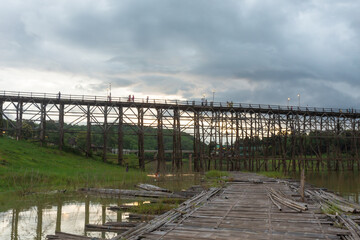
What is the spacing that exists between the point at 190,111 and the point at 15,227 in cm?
2960

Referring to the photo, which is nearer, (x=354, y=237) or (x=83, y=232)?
(x=354, y=237)

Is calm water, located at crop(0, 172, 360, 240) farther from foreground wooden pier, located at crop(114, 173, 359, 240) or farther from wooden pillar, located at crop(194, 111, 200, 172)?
wooden pillar, located at crop(194, 111, 200, 172)

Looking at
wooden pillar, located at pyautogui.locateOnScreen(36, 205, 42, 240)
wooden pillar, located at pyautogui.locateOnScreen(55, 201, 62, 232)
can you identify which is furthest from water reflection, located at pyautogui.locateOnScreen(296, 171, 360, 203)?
wooden pillar, located at pyautogui.locateOnScreen(36, 205, 42, 240)

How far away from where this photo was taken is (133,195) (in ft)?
55.9

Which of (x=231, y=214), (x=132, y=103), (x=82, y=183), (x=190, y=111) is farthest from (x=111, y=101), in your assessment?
(x=231, y=214)

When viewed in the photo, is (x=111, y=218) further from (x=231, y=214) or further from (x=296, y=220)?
(x=296, y=220)

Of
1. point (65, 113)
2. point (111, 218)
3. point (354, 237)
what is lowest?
point (111, 218)

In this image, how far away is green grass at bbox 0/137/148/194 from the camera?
18906 millimetres

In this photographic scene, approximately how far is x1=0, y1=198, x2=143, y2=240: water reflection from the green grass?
3478 mm

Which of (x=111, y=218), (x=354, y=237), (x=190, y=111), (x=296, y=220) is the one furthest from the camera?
(x=190, y=111)

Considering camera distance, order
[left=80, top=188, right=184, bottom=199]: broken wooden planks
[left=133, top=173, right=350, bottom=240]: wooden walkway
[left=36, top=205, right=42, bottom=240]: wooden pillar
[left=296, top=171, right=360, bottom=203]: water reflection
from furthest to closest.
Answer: [left=296, top=171, right=360, bottom=203]: water reflection
[left=80, top=188, right=184, bottom=199]: broken wooden planks
[left=36, top=205, right=42, bottom=240]: wooden pillar
[left=133, top=173, right=350, bottom=240]: wooden walkway

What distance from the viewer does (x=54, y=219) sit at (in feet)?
39.7

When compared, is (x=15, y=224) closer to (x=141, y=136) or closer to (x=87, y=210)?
(x=87, y=210)

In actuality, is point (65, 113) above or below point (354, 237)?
above
